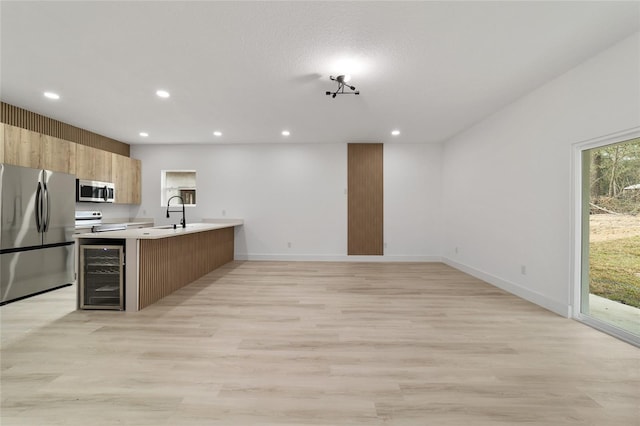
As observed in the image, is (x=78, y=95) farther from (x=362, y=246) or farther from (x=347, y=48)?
(x=362, y=246)

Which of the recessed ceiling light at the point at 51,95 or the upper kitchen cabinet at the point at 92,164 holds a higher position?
the recessed ceiling light at the point at 51,95

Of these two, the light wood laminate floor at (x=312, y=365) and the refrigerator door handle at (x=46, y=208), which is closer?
the light wood laminate floor at (x=312, y=365)

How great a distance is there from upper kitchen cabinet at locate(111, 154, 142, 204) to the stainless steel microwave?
0.65 ft

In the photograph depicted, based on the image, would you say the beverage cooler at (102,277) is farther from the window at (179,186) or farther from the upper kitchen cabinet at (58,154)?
the window at (179,186)

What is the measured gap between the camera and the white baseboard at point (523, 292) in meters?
3.15

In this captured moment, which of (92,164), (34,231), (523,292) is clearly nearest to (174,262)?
(34,231)

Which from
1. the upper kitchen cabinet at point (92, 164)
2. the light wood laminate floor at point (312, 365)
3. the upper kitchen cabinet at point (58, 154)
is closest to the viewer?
the light wood laminate floor at point (312, 365)

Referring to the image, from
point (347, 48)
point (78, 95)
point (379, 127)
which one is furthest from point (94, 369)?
point (379, 127)

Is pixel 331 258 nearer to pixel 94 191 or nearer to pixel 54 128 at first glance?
pixel 94 191

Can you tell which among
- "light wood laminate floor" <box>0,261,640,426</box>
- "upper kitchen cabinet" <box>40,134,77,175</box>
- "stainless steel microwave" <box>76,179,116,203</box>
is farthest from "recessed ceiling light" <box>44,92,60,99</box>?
"light wood laminate floor" <box>0,261,640,426</box>

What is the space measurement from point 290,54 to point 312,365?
9.25ft

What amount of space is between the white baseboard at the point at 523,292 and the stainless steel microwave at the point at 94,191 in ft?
23.6

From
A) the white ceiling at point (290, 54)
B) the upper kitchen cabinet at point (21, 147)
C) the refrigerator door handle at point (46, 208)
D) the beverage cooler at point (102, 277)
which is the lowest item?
the beverage cooler at point (102, 277)

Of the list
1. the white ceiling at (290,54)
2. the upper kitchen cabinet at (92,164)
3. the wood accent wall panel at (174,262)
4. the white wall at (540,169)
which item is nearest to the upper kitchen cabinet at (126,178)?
the upper kitchen cabinet at (92,164)
